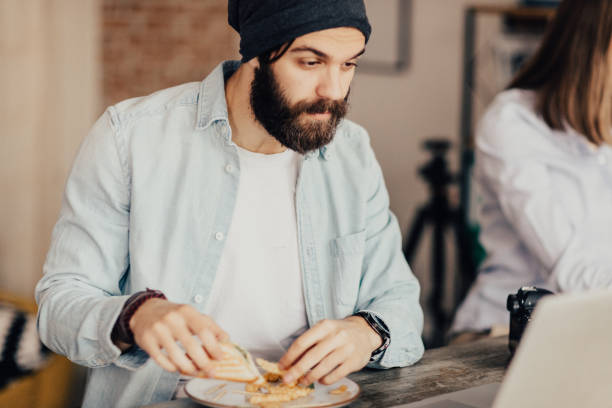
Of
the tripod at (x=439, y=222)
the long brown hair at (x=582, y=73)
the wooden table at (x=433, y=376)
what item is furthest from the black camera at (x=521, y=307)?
the tripod at (x=439, y=222)

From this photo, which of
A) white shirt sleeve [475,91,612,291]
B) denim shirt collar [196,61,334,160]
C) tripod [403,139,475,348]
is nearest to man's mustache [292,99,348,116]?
denim shirt collar [196,61,334,160]

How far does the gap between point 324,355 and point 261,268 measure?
40 cm

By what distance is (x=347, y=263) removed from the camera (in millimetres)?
1608

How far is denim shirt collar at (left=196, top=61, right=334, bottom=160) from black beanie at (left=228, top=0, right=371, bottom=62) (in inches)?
5.0

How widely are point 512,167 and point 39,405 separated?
69.0 inches

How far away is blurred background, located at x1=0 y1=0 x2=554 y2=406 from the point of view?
3133mm

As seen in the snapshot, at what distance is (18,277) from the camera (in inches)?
126

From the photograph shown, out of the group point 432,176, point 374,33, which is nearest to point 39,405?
point 432,176

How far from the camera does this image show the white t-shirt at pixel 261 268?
1.58 metres

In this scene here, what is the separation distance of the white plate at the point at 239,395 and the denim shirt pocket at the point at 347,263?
1.16 feet

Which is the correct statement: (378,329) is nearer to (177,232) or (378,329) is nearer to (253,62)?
(177,232)

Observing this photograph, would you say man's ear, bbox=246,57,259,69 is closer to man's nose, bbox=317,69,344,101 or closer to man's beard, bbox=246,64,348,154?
man's beard, bbox=246,64,348,154

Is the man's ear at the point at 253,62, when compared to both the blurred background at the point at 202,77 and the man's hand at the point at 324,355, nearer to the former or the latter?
the man's hand at the point at 324,355

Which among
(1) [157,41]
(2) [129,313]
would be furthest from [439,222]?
(2) [129,313]
